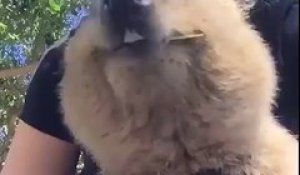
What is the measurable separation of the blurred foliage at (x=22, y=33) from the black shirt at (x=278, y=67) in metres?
3.83

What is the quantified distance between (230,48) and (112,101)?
19 centimetres

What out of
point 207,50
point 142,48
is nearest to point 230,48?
point 207,50

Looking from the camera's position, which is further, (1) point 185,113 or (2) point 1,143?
(2) point 1,143

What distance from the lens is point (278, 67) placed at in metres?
1.30

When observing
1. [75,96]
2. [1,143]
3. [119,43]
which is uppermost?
[119,43]

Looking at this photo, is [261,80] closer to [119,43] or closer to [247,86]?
[247,86]

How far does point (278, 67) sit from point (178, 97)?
13.0 inches

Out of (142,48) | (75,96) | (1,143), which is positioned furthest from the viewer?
(1,143)

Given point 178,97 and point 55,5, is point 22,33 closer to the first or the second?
point 55,5

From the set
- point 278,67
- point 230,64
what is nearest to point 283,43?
point 278,67

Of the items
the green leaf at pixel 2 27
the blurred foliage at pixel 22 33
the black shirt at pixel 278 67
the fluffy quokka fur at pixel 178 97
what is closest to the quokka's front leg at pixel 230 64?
the fluffy quokka fur at pixel 178 97

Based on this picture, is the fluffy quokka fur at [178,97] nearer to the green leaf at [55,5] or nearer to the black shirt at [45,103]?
the black shirt at [45,103]

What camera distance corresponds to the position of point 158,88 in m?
1.02

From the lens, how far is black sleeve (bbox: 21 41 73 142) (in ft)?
5.08
